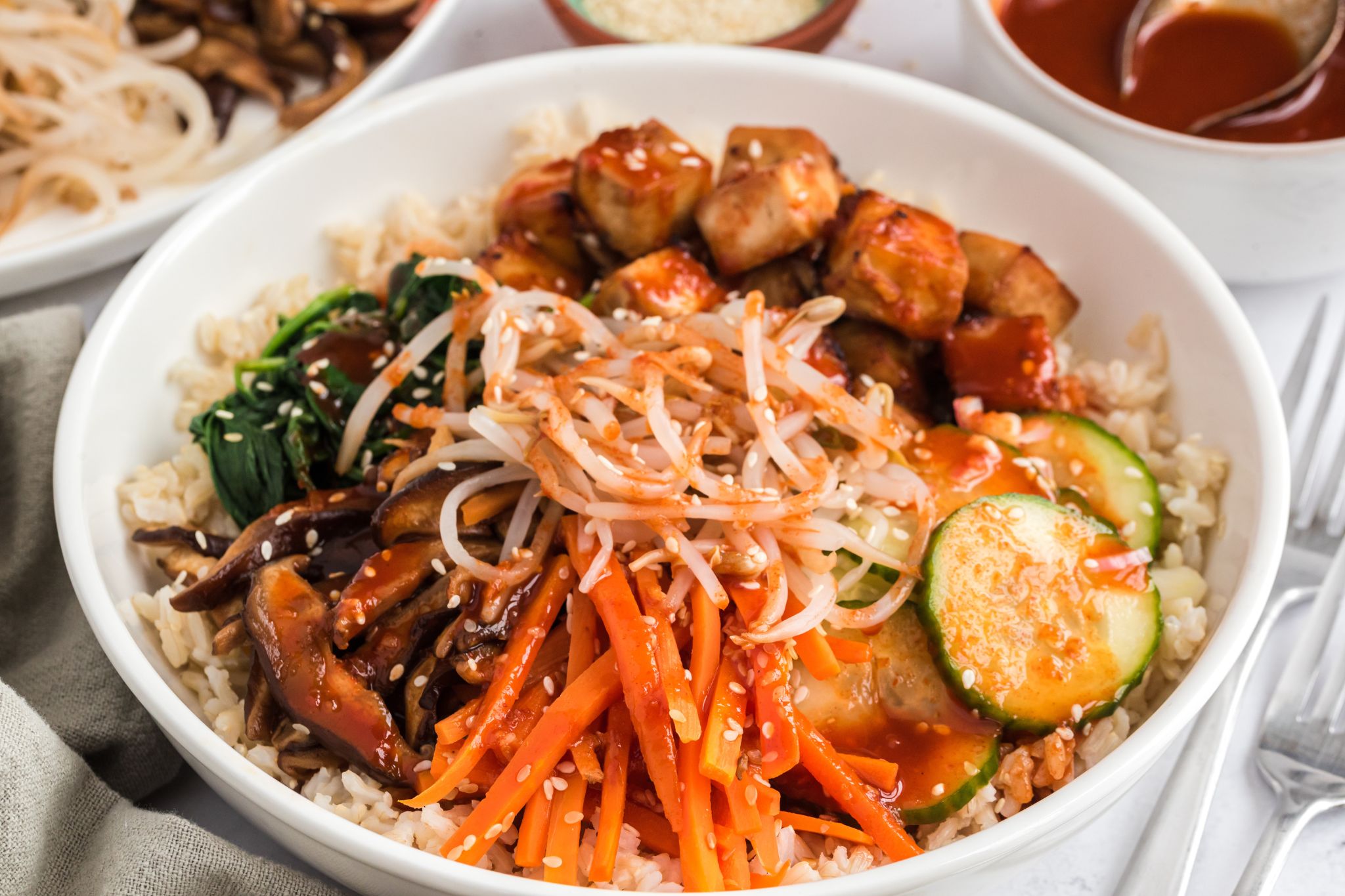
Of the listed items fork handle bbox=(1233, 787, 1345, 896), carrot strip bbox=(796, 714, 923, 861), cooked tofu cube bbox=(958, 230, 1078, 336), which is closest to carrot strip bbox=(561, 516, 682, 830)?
carrot strip bbox=(796, 714, 923, 861)

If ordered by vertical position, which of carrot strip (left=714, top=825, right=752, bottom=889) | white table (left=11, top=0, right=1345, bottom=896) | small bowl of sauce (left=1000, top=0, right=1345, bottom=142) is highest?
small bowl of sauce (left=1000, top=0, right=1345, bottom=142)

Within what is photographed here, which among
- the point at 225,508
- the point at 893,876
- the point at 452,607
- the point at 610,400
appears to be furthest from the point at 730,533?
the point at 225,508

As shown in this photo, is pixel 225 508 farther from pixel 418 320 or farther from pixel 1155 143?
pixel 1155 143

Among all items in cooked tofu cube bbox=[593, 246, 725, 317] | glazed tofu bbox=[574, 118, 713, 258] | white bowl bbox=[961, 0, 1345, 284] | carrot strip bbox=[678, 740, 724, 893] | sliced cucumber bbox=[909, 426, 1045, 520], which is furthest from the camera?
white bowl bbox=[961, 0, 1345, 284]

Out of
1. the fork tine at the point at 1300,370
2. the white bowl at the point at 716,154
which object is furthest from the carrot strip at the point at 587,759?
the fork tine at the point at 1300,370

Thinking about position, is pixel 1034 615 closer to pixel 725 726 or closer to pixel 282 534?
pixel 725 726

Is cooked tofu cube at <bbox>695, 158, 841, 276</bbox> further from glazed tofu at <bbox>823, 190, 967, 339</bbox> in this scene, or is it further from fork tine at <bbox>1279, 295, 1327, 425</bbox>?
fork tine at <bbox>1279, 295, 1327, 425</bbox>

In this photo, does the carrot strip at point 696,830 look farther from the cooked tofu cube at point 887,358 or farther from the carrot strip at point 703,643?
the cooked tofu cube at point 887,358
